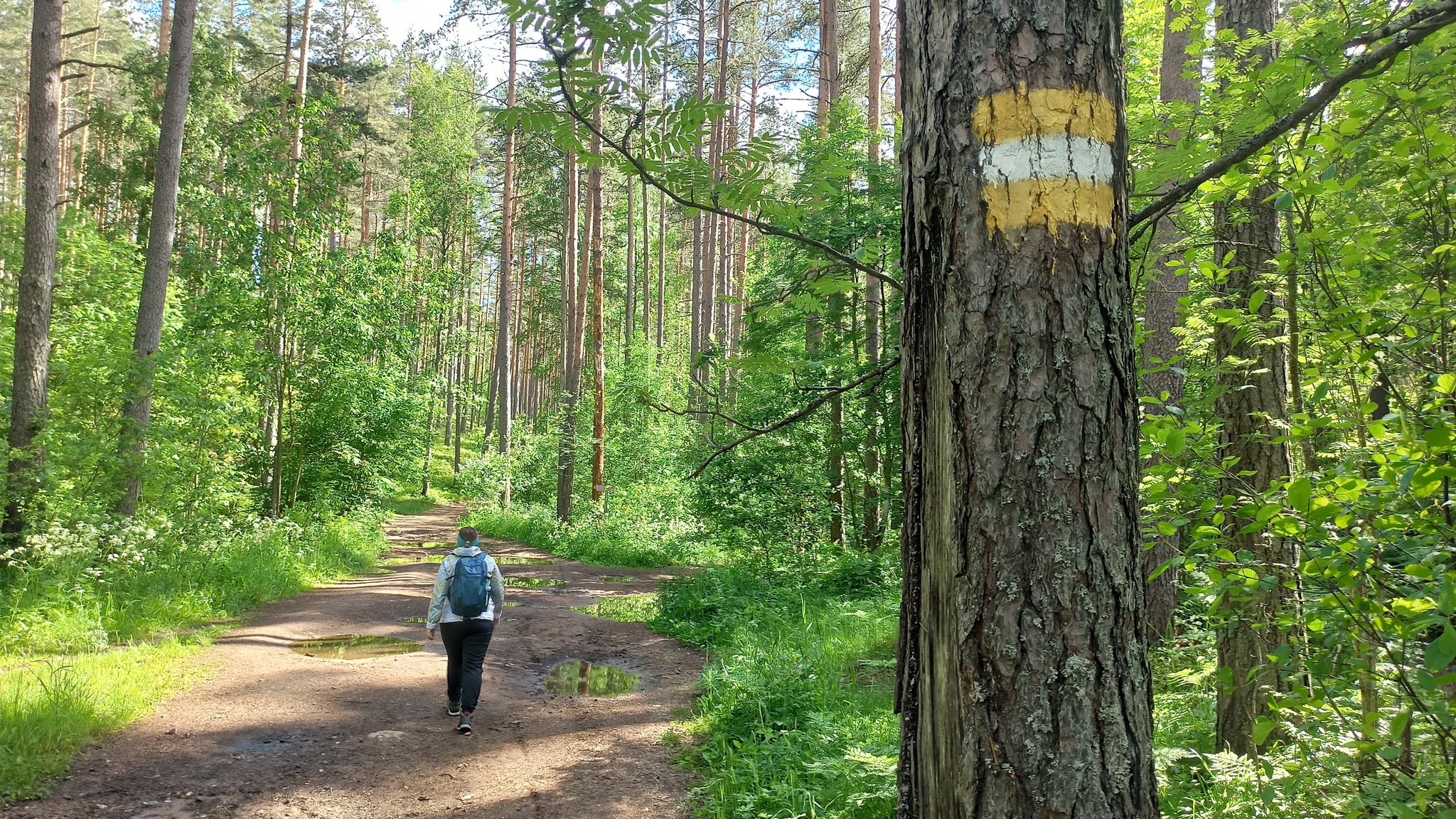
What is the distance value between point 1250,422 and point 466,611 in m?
5.81

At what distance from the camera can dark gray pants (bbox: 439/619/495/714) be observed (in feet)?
22.1

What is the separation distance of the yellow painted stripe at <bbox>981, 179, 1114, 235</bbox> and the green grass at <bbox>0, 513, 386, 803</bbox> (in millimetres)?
6433

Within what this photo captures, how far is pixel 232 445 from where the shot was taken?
1280 cm

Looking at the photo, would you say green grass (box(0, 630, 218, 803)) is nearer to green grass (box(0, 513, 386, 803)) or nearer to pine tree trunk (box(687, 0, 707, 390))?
green grass (box(0, 513, 386, 803))

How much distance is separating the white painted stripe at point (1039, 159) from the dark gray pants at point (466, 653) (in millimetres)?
6273

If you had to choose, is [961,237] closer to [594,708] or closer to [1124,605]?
[1124,605]

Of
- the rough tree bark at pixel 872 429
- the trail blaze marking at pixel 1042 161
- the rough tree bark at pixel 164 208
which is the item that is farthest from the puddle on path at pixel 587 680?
the trail blaze marking at pixel 1042 161

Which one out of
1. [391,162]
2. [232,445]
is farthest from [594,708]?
[391,162]

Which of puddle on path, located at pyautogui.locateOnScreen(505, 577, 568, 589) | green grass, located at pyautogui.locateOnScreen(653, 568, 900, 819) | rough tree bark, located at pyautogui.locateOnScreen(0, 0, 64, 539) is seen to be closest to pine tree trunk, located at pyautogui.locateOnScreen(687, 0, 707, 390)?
puddle on path, located at pyautogui.locateOnScreen(505, 577, 568, 589)

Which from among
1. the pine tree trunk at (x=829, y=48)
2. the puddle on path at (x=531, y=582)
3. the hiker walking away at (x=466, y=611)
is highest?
the pine tree trunk at (x=829, y=48)

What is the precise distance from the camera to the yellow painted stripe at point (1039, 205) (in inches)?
61.6

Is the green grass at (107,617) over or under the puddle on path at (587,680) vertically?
over

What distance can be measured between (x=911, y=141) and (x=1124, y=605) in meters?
1.05

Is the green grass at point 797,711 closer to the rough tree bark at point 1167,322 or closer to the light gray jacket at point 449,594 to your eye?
the light gray jacket at point 449,594
